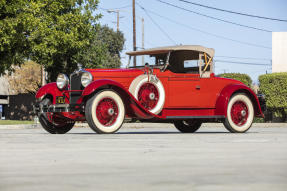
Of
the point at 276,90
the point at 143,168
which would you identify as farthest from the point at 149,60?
the point at 276,90

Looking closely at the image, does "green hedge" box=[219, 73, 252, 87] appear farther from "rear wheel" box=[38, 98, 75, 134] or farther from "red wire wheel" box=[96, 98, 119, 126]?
"red wire wheel" box=[96, 98, 119, 126]

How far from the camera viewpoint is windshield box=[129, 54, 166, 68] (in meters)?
12.7

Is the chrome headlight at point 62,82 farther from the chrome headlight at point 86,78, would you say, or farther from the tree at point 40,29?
the tree at point 40,29

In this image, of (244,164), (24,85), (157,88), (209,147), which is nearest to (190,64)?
(157,88)

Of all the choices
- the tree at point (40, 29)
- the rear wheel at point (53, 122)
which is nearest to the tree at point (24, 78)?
the tree at point (40, 29)

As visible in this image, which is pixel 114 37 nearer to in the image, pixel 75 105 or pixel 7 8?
pixel 7 8

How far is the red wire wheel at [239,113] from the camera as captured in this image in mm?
12406

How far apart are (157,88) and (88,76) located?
1.62 meters

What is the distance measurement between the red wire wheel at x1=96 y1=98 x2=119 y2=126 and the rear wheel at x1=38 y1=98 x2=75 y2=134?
148 cm

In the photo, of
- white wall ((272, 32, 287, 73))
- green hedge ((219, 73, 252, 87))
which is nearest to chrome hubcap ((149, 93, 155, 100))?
green hedge ((219, 73, 252, 87))

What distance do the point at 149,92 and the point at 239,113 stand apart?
7.88 ft

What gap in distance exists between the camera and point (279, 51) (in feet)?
110

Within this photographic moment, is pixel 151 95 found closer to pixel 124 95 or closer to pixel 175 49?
pixel 124 95

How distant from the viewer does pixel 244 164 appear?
5426mm
